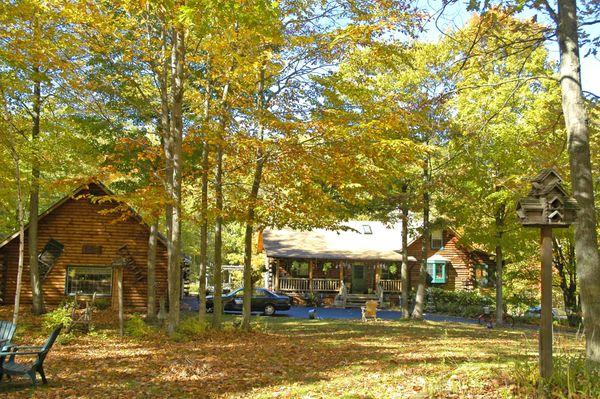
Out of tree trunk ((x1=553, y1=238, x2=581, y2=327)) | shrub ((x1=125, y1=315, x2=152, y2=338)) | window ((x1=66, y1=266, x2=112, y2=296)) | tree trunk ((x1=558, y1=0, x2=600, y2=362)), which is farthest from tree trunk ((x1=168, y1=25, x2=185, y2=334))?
tree trunk ((x1=553, y1=238, x2=581, y2=327))

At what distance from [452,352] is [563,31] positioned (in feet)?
24.0

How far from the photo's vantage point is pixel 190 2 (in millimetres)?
7578

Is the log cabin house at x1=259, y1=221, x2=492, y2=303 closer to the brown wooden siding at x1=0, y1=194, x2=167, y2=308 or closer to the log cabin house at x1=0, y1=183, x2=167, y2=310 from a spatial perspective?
the brown wooden siding at x1=0, y1=194, x2=167, y2=308

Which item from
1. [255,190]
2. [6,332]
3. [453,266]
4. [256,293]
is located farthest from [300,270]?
[6,332]

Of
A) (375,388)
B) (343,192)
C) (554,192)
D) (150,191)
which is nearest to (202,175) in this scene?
(150,191)

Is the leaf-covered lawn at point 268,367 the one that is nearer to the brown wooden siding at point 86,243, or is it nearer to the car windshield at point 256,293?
the brown wooden siding at point 86,243

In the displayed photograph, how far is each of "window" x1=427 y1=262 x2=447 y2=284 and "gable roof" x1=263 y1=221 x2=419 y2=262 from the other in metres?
2.05

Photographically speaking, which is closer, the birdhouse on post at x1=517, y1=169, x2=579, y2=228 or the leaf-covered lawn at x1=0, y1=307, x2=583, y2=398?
the birdhouse on post at x1=517, y1=169, x2=579, y2=228

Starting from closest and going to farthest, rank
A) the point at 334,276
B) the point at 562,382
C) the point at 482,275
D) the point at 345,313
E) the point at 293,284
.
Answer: the point at 562,382 → the point at 345,313 → the point at 293,284 → the point at 482,275 → the point at 334,276

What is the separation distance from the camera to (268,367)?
11109 mm

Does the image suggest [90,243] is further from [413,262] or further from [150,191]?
[413,262]

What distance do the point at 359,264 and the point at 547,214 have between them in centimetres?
3297

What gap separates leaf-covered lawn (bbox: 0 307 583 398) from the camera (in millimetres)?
7934

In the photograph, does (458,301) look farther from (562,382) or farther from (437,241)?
(562,382)
